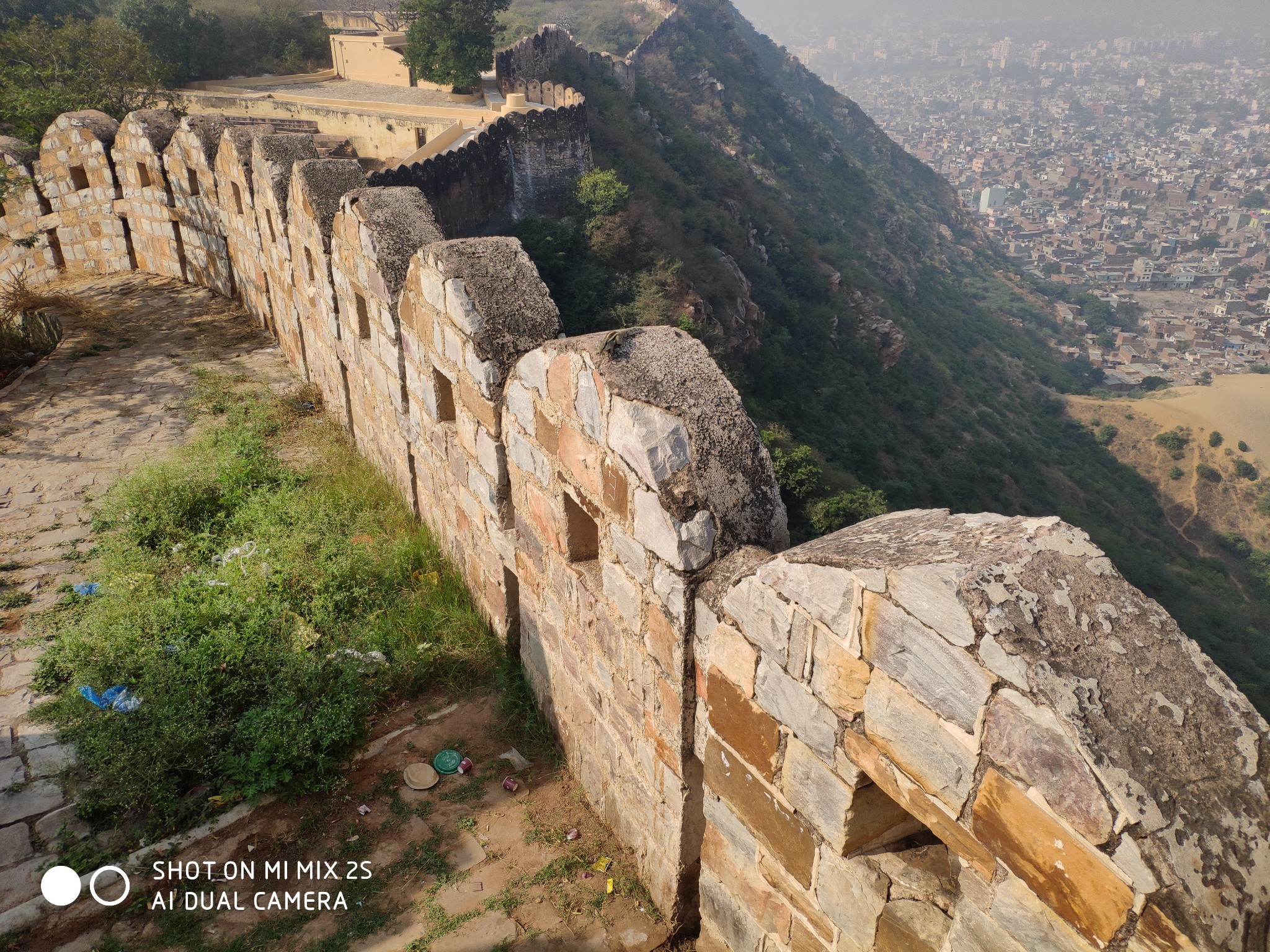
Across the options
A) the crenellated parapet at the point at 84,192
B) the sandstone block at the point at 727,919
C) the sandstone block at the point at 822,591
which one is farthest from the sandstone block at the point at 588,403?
the crenellated parapet at the point at 84,192

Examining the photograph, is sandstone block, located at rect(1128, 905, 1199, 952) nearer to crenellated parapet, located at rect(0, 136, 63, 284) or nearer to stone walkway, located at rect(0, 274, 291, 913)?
stone walkway, located at rect(0, 274, 291, 913)

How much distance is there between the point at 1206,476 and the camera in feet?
160

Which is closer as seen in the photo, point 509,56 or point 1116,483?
point 509,56

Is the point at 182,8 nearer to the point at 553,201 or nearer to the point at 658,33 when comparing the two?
the point at 553,201

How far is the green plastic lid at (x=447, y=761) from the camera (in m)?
3.42

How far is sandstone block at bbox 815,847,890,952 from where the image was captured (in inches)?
77.0

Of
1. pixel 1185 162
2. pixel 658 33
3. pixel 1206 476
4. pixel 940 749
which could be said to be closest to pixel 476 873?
pixel 940 749

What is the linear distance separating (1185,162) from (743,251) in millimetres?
131621

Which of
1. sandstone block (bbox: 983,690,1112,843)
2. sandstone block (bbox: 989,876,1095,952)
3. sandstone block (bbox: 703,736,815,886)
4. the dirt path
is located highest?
sandstone block (bbox: 983,690,1112,843)

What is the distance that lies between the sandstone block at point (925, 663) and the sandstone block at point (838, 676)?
71mm

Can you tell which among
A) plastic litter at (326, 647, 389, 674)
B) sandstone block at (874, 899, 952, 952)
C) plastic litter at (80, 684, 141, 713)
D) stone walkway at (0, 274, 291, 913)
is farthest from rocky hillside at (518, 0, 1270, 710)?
sandstone block at (874, 899, 952, 952)

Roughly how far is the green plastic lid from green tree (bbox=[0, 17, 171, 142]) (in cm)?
1606

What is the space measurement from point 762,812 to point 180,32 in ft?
109

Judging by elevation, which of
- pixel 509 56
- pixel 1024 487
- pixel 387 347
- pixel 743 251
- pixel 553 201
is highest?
pixel 509 56
